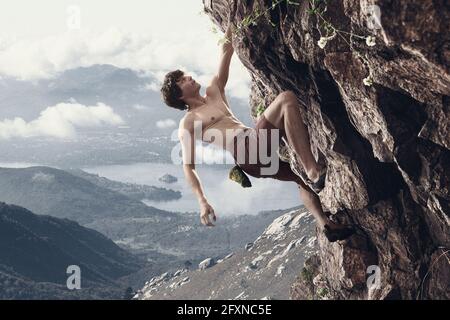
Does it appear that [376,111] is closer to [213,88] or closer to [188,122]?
[213,88]

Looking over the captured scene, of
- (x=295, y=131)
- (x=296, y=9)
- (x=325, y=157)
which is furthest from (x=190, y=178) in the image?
(x=325, y=157)

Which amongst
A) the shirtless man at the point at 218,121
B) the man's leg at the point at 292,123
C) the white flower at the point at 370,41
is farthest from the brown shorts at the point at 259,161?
the white flower at the point at 370,41

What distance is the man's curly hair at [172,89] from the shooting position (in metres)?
16.3

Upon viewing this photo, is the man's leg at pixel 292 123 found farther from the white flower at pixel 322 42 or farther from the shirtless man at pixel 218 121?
the white flower at pixel 322 42

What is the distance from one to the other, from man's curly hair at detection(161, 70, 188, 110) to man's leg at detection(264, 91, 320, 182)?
253 centimetres

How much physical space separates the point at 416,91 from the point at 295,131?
10.6ft

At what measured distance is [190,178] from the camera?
16.2m

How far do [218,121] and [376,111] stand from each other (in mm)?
4445

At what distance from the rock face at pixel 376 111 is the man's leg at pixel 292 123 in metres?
2.10

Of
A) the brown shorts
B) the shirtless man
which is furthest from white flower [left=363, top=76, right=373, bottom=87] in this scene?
the brown shorts

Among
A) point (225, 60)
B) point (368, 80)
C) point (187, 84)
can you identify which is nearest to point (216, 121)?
point (187, 84)

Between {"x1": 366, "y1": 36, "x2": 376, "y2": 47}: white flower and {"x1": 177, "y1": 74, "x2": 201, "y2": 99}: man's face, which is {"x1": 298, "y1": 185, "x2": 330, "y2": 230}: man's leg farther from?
{"x1": 366, "y1": 36, "x2": 376, "y2": 47}: white flower

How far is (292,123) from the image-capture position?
15250mm
